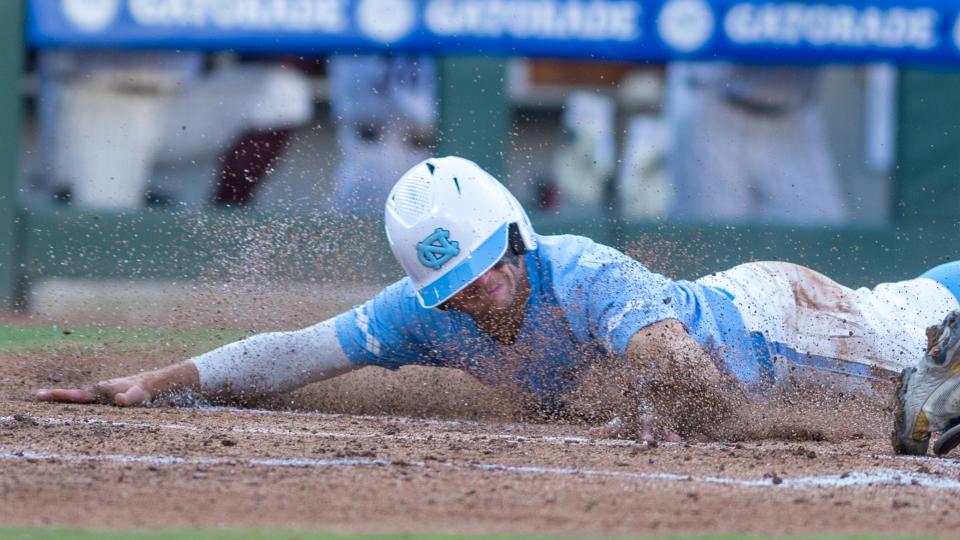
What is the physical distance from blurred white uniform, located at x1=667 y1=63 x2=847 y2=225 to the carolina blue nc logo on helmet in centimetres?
608

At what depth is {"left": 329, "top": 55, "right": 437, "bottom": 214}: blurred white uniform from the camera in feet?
35.6

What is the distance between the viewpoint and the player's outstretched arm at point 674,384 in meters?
4.88

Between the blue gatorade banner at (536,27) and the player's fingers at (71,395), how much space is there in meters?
5.15

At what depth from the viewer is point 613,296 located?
201 inches

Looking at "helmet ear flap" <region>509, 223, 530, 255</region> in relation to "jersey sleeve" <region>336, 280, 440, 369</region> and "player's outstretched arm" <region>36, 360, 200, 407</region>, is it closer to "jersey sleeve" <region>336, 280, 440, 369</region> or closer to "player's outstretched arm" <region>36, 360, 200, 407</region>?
"jersey sleeve" <region>336, 280, 440, 369</region>

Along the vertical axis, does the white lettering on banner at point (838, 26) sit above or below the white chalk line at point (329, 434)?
above

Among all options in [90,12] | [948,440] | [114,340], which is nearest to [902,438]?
[948,440]

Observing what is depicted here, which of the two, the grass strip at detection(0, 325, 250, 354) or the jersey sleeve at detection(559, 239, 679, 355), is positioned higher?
the jersey sleeve at detection(559, 239, 679, 355)

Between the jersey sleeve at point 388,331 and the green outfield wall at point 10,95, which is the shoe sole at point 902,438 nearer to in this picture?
the jersey sleeve at point 388,331

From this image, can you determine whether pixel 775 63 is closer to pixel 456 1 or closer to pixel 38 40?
pixel 456 1

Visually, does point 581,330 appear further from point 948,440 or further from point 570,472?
point 948,440

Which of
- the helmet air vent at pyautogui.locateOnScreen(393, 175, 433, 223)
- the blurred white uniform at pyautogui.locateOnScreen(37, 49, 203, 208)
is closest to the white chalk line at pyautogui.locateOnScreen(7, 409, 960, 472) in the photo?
the helmet air vent at pyautogui.locateOnScreen(393, 175, 433, 223)

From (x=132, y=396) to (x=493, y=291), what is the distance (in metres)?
1.59

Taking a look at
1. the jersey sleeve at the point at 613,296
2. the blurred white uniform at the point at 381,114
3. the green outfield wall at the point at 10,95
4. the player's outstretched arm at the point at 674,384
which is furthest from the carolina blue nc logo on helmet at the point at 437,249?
the green outfield wall at the point at 10,95
